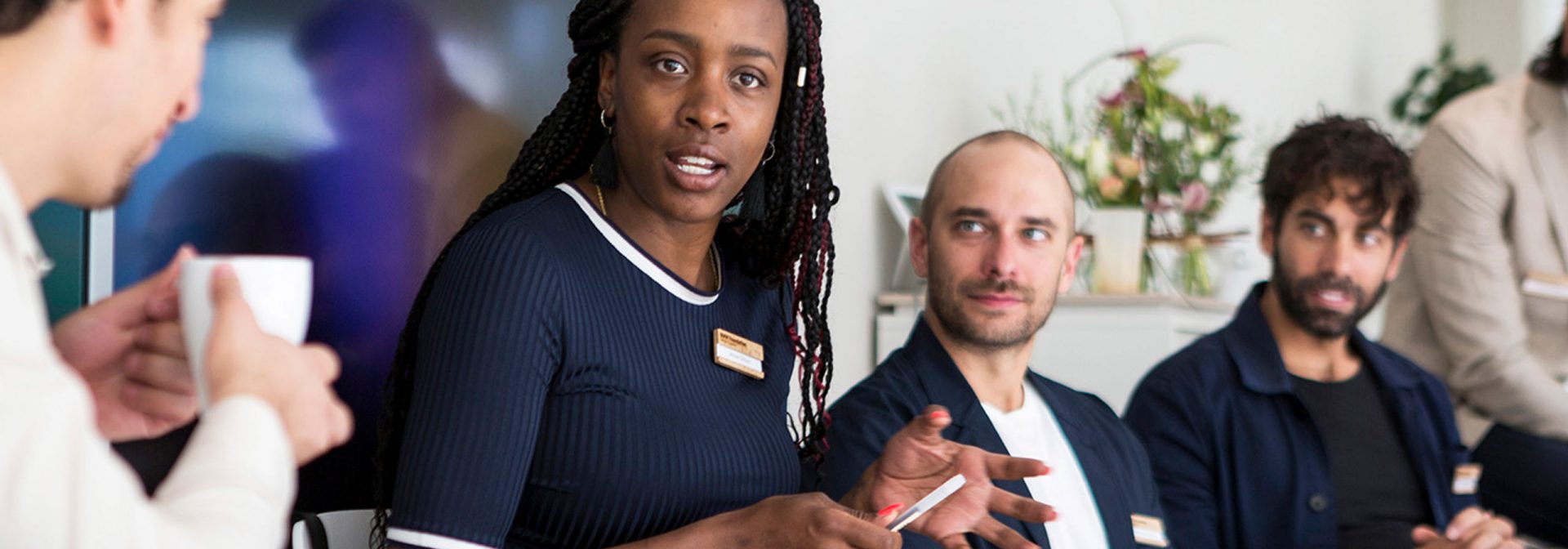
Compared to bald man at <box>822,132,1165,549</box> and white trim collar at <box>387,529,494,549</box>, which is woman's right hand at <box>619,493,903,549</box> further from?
bald man at <box>822,132,1165,549</box>

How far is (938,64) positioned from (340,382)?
6.57ft

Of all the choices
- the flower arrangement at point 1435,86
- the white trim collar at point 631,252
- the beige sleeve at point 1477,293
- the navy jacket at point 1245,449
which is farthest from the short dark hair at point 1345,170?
the flower arrangement at point 1435,86

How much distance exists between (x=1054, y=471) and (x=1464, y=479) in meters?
1.07

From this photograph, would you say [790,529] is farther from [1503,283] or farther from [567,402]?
[1503,283]

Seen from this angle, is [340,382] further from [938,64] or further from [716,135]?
[938,64]

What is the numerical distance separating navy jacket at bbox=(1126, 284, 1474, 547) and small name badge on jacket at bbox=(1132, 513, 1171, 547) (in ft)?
0.93

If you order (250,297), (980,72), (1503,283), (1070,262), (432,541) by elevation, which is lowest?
(432,541)

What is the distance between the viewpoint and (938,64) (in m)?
3.73

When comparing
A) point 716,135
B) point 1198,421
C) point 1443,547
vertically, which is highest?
point 716,135

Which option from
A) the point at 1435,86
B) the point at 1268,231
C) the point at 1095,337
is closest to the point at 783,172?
the point at 1268,231

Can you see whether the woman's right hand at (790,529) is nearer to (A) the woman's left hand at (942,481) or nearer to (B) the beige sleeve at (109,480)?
(A) the woman's left hand at (942,481)

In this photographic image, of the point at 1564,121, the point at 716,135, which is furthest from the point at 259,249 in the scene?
the point at 1564,121

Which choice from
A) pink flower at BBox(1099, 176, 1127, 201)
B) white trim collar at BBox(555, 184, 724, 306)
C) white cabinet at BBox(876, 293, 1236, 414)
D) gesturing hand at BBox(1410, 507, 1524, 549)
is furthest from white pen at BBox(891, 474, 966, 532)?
pink flower at BBox(1099, 176, 1127, 201)

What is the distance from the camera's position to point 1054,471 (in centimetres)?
223
